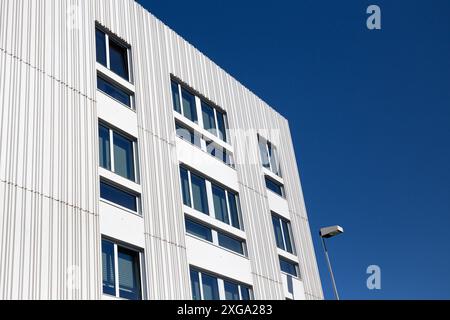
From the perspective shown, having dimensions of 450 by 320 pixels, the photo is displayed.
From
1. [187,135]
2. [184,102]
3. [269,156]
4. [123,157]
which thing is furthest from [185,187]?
[269,156]

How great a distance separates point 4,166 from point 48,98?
276 cm

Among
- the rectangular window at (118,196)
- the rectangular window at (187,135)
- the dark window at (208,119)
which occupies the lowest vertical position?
the rectangular window at (118,196)

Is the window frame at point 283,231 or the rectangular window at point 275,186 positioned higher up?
the rectangular window at point 275,186

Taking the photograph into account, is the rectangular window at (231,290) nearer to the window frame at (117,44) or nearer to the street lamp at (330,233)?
the street lamp at (330,233)

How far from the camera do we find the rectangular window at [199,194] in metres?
18.4

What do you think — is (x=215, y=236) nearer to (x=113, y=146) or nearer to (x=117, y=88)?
(x=113, y=146)

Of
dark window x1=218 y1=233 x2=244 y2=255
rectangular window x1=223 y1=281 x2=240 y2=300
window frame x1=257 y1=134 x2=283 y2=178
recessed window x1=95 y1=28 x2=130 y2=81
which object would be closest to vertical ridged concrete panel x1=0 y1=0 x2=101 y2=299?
recessed window x1=95 y1=28 x2=130 y2=81

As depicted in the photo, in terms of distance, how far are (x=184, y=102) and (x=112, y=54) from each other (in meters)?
3.42

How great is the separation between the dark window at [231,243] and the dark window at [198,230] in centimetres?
62

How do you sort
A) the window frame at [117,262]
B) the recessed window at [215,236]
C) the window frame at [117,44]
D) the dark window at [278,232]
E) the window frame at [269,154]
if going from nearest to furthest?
the window frame at [117,262] → the recessed window at [215,236] → the window frame at [117,44] → the dark window at [278,232] → the window frame at [269,154]

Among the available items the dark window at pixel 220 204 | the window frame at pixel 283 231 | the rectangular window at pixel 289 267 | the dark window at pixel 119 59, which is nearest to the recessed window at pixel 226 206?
the dark window at pixel 220 204

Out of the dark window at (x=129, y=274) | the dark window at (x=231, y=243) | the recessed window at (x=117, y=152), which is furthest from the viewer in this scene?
the dark window at (x=231, y=243)

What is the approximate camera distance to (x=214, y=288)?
17.3 meters
